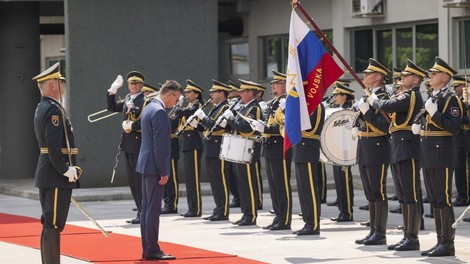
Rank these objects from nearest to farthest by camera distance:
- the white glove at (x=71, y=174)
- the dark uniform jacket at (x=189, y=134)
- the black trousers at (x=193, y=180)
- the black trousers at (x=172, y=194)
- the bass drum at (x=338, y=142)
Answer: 1. the white glove at (x=71, y=174)
2. the bass drum at (x=338, y=142)
3. the black trousers at (x=193, y=180)
4. the dark uniform jacket at (x=189, y=134)
5. the black trousers at (x=172, y=194)

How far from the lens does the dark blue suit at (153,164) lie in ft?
43.0

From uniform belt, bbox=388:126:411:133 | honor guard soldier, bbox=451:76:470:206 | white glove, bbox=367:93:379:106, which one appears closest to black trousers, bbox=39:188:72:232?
white glove, bbox=367:93:379:106

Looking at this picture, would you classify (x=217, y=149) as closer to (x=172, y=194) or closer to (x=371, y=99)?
(x=172, y=194)

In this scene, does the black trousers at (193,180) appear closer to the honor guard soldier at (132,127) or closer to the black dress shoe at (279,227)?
the honor guard soldier at (132,127)

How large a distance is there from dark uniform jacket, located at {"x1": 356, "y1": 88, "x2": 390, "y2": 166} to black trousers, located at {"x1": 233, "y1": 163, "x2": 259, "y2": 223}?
3052 millimetres

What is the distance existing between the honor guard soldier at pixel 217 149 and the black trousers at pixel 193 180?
42 centimetres

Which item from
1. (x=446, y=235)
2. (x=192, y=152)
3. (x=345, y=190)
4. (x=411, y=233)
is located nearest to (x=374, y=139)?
(x=411, y=233)

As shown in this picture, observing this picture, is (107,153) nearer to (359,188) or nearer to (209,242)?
(359,188)

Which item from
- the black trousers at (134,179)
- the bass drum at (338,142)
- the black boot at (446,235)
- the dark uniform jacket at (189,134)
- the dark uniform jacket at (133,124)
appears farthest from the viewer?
the dark uniform jacket at (189,134)

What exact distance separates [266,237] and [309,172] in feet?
3.41

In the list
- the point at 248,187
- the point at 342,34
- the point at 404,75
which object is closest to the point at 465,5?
the point at 342,34

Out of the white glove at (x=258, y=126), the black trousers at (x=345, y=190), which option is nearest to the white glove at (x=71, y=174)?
the white glove at (x=258, y=126)

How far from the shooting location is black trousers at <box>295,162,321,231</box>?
50.5 ft

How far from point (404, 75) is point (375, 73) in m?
0.61
